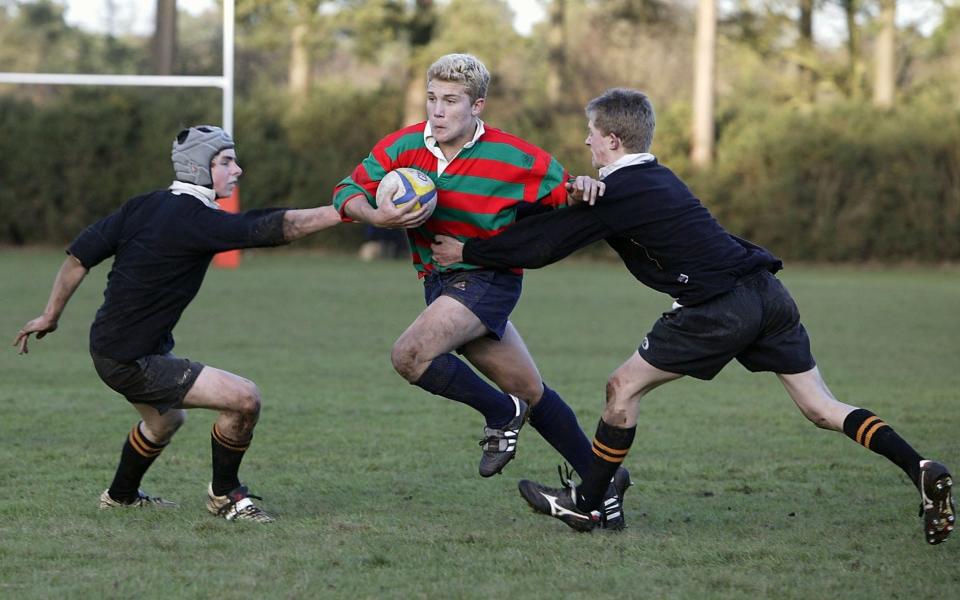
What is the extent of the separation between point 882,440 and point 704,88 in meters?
22.3

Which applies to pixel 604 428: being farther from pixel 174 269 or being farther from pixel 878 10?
pixel 878 10

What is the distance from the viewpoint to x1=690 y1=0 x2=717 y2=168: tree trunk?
86.0ft

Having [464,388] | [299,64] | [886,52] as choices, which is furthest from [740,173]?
[464,388]

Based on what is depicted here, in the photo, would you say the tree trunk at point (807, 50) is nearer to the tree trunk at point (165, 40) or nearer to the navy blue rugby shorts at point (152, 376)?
the tree trunk at point (165, 40)

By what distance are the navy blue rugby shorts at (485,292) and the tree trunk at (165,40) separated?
59.7ft

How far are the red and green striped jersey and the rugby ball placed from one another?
22 cm

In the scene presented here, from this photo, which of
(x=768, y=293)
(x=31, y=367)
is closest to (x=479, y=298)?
(x=768, y=293)

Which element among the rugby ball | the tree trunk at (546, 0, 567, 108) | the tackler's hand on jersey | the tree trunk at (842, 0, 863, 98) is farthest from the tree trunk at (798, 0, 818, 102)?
the rugby ball

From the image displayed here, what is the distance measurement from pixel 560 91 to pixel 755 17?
4767 mm

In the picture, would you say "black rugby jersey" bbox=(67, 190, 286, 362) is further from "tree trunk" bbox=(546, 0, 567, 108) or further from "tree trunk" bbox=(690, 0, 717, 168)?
"tree trunk" bbox=(546, 0, 567, 108)

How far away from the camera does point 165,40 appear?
74.2 ft

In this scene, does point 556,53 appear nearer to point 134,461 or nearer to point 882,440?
point 134,461

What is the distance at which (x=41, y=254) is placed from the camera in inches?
917

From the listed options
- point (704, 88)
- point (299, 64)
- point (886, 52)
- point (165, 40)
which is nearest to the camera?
point (165, 40)
